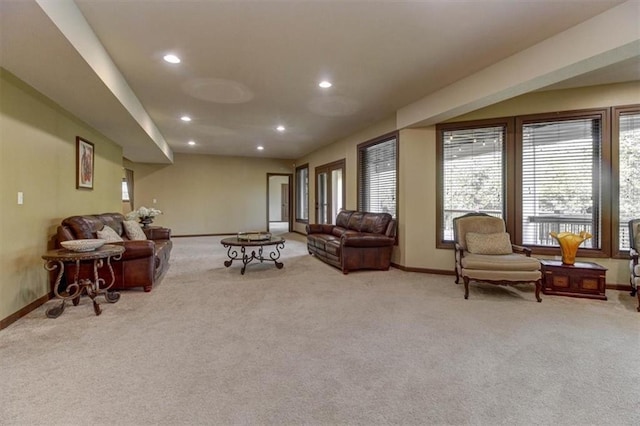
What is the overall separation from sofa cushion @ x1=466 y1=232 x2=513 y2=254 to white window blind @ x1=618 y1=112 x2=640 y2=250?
142 cm

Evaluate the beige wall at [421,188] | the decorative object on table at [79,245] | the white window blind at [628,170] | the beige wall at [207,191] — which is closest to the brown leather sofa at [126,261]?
the decorative object on table at [79,245]

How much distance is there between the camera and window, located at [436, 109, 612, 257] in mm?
4152

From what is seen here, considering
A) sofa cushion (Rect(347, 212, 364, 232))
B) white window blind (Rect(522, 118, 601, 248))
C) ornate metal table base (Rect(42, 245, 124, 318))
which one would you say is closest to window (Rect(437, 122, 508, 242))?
white window blind (Rect(522, 118, 601, 248))

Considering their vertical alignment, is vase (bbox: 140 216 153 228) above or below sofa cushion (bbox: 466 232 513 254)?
above

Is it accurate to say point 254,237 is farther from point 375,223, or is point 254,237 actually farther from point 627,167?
point 627,167

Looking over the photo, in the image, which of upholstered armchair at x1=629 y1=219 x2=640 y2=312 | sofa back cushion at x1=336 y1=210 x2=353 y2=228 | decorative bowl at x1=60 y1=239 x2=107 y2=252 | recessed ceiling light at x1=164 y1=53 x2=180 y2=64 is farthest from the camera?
sofa back cushion at x1=336 y1=210 x2=353 y2=228

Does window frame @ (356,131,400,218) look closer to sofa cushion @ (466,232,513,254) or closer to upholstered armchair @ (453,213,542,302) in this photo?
upholstered armchair @ (453,213,542,302)

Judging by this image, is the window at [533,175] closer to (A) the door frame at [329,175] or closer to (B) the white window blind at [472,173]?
(B) the white window blind at [472,173]

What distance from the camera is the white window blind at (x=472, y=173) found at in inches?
185

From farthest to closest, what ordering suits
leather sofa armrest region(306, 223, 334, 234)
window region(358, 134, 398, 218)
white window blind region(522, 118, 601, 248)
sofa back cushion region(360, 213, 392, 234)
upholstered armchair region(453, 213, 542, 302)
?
leather sofa armrest region(306, 223, 334, 234) → window region(358, 134, 398, 218) → sofa back cushion region(360, 213, 392, 234) → white window blind region(522, 118, 601, 248) → upholstered armchair region(453, 213, 542, 302)

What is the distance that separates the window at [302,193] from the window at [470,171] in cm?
540

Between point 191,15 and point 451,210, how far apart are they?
4.30 metres

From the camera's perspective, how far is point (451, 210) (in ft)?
16.5

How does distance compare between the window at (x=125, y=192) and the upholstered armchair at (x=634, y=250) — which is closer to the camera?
the upholstered armchair at (x=634, y=250)
